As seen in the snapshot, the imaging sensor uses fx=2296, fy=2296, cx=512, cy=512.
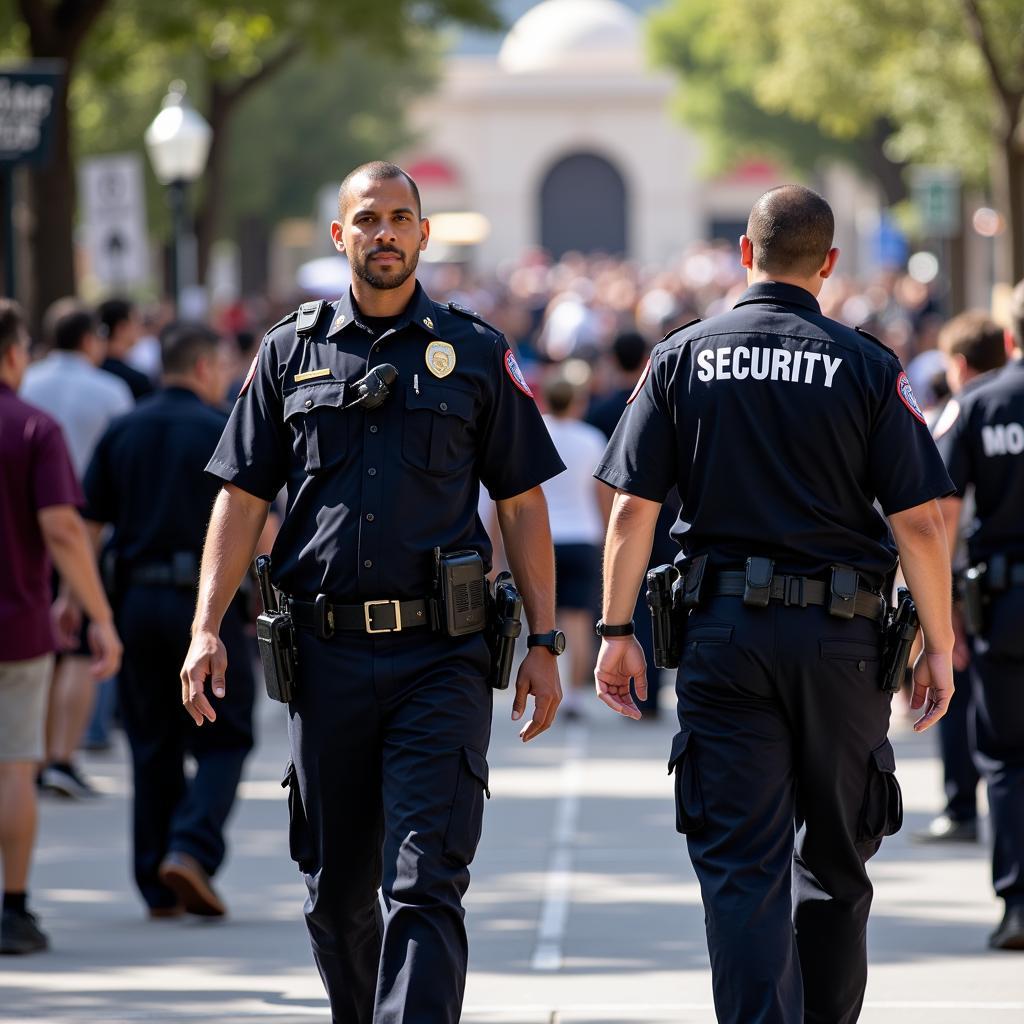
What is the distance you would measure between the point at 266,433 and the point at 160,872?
2.69 metres

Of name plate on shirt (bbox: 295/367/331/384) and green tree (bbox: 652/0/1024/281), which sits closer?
name plate on shirt (bbox: 295/367/331/384)

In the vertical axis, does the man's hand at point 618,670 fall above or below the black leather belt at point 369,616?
below

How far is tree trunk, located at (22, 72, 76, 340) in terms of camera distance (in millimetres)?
17500

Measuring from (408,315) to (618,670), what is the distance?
3.23 ft

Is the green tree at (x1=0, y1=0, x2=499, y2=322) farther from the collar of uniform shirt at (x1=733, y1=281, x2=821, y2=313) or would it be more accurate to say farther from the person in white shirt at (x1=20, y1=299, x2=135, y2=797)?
the collar of uniform shirt at (x1=733, y1=281, x2=821, y2=313)

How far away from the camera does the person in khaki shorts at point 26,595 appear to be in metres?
7.26

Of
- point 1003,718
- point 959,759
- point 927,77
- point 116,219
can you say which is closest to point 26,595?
point 1003,718

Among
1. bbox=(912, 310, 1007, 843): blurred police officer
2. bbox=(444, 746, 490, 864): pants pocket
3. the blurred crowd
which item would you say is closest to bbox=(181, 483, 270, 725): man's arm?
bbox=(444, 746, 490, 864): pants pocket

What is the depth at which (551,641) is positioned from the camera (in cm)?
548

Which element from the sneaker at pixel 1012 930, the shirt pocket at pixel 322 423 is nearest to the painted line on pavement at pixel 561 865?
the sneaker at pixel 1012 930

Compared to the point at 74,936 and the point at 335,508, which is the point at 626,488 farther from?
the point at 74,936

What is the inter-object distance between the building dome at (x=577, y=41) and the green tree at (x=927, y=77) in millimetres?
58796

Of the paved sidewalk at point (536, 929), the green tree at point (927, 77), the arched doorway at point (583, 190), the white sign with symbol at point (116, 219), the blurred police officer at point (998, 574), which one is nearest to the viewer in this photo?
the paved sidewalk at point (536, 929)

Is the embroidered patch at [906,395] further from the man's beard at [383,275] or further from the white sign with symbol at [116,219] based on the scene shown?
the white sign with symbol at [116,219]
